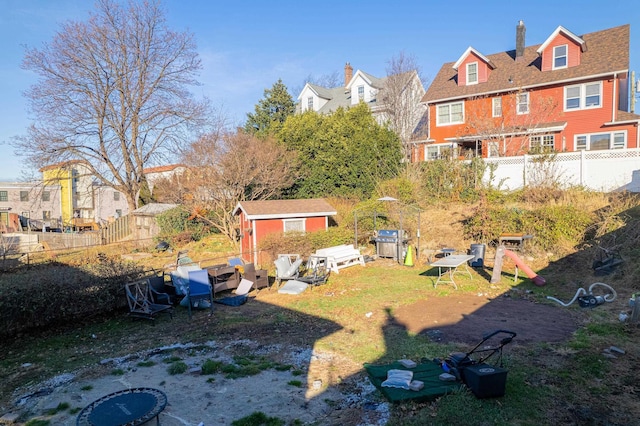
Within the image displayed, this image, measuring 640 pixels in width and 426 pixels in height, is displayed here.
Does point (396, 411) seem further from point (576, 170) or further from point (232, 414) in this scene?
point (576, 170)

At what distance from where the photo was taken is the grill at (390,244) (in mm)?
15742

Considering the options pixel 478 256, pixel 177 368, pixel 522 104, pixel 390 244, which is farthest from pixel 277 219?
pixel 522 104

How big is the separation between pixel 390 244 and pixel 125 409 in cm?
1255

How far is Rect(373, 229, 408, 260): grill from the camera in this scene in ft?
51.6

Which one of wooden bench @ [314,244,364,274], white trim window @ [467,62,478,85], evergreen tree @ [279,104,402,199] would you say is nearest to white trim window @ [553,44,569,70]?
white trim window @ [467,62,478,85]

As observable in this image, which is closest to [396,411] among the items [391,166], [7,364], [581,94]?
[7,364]

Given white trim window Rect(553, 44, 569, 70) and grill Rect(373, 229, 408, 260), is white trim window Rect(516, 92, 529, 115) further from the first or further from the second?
grill Rect(373, 229, 408, 260)

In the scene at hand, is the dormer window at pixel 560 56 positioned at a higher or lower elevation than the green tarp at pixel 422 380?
higher

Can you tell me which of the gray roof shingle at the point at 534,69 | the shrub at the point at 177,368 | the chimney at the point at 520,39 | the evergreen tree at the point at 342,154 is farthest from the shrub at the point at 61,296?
the chimney at the point at 520,39

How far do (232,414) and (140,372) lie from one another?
91.7 inches

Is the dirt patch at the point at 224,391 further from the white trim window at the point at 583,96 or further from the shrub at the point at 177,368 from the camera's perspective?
the white trim window at the point at 583,96

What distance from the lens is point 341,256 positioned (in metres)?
15.0

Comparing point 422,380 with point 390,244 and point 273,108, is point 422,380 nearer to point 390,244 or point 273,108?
point 390,244

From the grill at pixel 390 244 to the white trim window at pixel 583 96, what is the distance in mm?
14632
